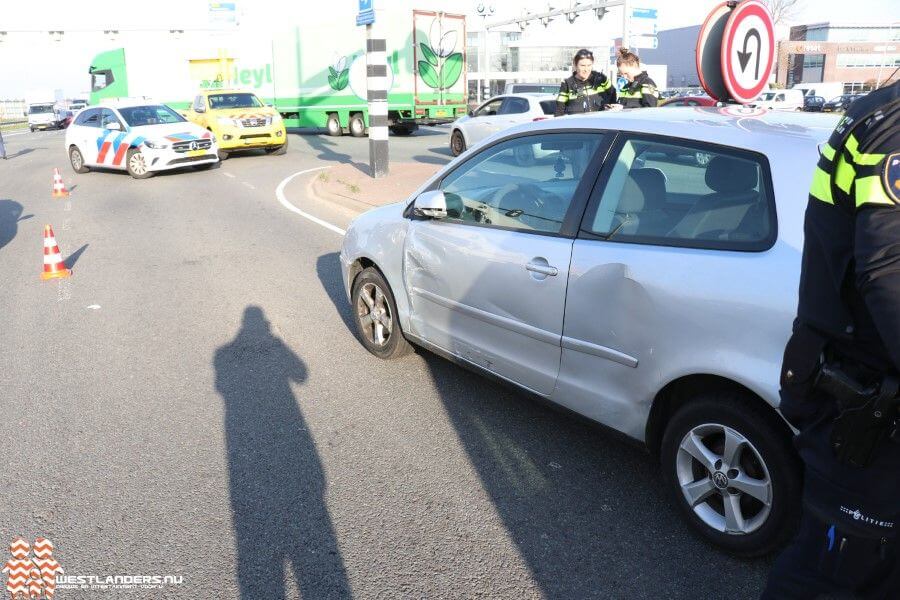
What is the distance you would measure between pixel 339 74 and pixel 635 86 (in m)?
20.1

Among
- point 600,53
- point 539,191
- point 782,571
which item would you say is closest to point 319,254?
point 539,191

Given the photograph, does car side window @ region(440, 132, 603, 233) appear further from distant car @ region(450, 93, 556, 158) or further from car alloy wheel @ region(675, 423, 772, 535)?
distant car @ region(450, 93, 556, 158)

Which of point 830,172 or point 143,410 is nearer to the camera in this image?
point 830,172

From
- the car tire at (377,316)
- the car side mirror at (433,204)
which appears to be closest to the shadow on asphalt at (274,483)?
the car tire at (377,316)

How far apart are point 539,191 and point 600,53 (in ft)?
245

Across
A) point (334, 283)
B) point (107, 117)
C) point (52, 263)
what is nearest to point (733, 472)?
point (334, 283)

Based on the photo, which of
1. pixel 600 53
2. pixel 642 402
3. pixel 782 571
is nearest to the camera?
pixel 782 571

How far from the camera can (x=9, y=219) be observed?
1212 centimetres

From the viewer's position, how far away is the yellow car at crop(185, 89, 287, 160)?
19.4m

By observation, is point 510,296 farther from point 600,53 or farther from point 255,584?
point 600,53

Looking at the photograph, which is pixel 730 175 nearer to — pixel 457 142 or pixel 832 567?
pixel 832 567

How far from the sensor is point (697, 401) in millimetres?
2957

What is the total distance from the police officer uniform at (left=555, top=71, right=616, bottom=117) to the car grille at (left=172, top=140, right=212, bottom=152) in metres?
10.6

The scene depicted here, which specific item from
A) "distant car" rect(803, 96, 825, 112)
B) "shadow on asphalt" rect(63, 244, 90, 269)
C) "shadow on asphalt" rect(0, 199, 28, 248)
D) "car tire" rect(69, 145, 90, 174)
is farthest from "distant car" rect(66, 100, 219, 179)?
"distant car" rect(803, 96, 825, 112)
